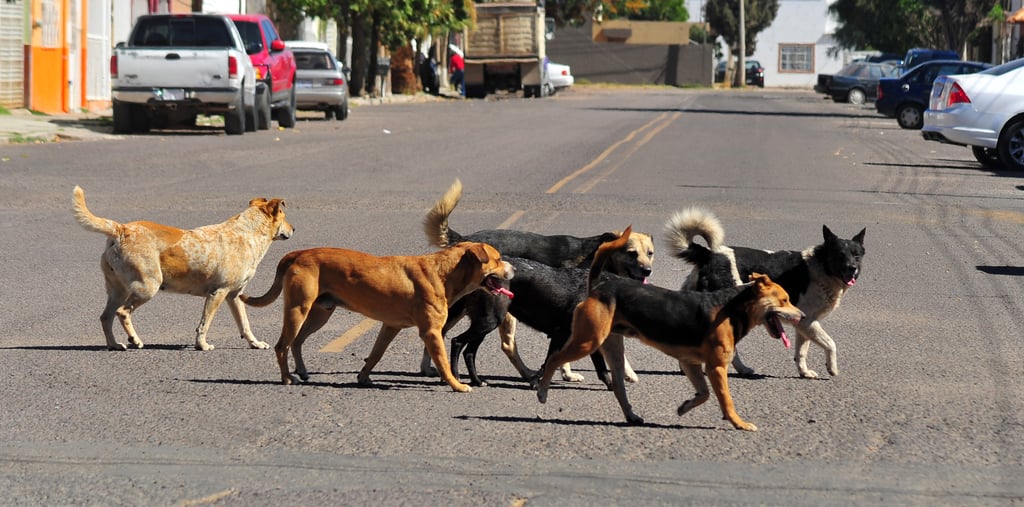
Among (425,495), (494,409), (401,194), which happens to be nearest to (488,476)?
(425,495)

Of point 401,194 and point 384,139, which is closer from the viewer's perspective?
point 401,194

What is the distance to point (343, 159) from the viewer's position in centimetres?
2178

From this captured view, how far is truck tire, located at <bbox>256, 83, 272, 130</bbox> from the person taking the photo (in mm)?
27625

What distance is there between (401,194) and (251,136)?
10.5 m

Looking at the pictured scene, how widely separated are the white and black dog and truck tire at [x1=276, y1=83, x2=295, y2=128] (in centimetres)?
2306

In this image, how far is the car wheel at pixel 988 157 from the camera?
76.2 ft

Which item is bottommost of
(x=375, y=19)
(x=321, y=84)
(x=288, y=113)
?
(x=288, y=113)

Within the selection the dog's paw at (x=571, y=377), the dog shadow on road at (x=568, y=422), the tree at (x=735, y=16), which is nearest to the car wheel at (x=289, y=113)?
the dog's paw at (x=571, y=377)

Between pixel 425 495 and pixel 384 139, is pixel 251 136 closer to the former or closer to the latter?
pixel 384 139

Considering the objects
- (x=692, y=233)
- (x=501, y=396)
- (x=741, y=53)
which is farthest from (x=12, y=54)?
(x=741, y=53)

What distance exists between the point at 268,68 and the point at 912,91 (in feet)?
56.5

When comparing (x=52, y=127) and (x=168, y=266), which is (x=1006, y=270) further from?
(x=52, y=127)

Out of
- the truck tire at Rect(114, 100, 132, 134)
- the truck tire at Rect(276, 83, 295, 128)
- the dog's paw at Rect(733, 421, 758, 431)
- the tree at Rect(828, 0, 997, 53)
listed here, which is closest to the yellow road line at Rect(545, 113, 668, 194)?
the truck tire at Rect(276, 83, 295, 128)

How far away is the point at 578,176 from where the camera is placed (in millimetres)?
19484
